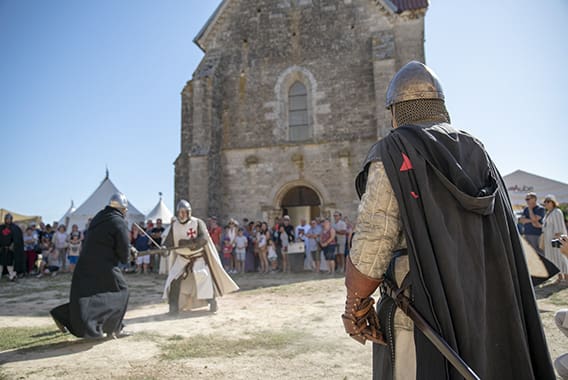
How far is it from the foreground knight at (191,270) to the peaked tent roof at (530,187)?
486 inches

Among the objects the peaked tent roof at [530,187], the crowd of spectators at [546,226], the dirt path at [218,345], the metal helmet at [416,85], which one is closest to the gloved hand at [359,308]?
the metal helmet at [416,85]

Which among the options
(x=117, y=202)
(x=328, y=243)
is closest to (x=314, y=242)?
(x=328, y=243)

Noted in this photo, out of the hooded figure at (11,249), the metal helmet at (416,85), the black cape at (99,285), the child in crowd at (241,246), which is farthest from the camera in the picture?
the child in crowd at (241,246)

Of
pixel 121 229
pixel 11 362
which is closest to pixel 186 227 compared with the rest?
pixel 121 229

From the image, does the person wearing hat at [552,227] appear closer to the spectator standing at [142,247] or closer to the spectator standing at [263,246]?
the spectator standing at [263,246]

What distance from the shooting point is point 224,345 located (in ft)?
15.8

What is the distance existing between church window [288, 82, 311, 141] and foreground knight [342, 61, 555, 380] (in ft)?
46.9

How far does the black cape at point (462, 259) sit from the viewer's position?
5.52 feet

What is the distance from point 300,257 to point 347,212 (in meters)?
2.94

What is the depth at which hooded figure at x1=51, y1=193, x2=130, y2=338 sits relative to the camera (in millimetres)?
4941

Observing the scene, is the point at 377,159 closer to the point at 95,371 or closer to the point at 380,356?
the point at 380,356

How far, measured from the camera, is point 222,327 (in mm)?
5770

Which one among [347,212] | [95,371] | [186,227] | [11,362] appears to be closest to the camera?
[95,371]

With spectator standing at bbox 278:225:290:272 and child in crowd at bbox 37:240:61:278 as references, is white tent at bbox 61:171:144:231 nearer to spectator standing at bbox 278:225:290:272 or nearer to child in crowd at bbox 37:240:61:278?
child in crowd at bbox 37:240:61:278
